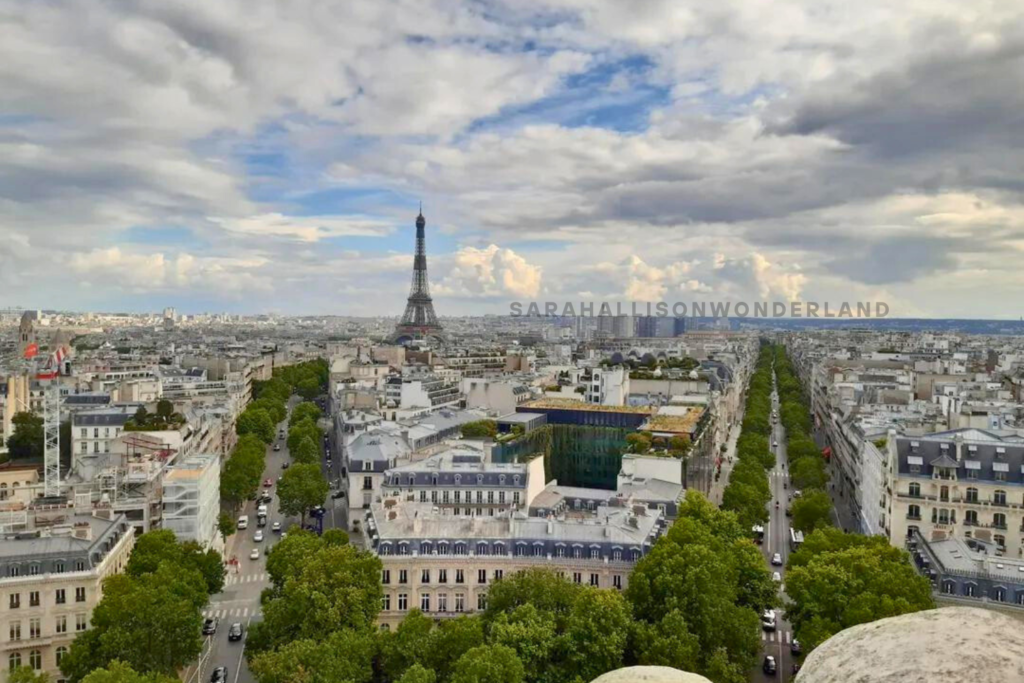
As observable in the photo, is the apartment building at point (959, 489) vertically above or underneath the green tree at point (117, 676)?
above

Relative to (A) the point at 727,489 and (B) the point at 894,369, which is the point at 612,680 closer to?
(A) the point at 727,489

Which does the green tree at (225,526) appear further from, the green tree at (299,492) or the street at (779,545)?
the street at (779,545)

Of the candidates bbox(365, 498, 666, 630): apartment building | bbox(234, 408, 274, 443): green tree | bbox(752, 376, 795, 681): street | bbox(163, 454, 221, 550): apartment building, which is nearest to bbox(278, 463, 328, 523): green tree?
bbox(163, 454, 221, 550): apartment building

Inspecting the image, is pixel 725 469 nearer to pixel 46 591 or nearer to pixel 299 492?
pixel 299 492

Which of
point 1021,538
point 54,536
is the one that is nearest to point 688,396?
point 1021,538

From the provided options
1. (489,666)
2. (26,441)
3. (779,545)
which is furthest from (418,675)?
(26,441)

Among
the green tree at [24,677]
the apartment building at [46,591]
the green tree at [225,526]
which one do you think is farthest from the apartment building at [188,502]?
the green tree at [24,677]
